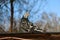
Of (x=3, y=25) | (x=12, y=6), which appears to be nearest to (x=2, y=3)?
(x=12, y=6)

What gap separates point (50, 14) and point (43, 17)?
927mm

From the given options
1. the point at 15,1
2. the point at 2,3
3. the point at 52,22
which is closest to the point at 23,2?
the point at 15,1

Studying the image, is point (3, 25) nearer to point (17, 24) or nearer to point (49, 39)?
point (17, 24)

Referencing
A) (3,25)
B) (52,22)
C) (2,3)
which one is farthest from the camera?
(52,22)

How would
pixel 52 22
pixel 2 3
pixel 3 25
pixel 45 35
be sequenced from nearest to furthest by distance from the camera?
pixel 45 35 < pixel 2 3 < pixel 3 25 < pixel 52 22

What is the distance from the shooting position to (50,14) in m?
15.9

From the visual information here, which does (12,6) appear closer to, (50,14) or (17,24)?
(17,24)

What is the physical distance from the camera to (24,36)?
2.09 meters

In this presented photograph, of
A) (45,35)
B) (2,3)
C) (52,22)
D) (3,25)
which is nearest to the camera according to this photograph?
(45,35)

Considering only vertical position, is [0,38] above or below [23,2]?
below

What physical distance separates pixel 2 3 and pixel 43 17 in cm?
439

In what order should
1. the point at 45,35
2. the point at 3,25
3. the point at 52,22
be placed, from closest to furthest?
the point at 45,35 < the point at 3,25 < the point at 52,22

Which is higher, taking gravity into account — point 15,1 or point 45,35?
point 15,1

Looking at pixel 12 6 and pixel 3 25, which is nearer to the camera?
pixel 12 6
